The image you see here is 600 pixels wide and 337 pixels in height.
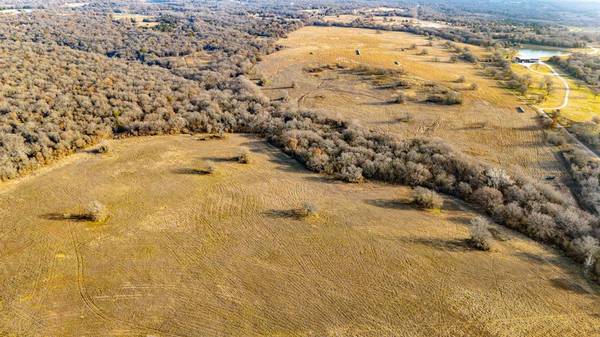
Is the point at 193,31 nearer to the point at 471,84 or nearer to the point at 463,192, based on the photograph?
the point at 471,84

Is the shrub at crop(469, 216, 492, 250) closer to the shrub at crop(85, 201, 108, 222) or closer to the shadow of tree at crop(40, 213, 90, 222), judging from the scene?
the shrub at crop(85, 201, 108, 222)

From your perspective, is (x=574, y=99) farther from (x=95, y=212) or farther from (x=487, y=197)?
(x=95, y=212)

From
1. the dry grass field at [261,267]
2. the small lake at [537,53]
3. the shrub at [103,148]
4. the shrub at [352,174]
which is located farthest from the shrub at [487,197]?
the small lake at [537,53]

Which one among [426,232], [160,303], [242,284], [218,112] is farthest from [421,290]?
[218,112]

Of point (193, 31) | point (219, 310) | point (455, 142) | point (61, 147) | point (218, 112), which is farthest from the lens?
point (193, 31)

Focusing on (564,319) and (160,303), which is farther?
(160,303)

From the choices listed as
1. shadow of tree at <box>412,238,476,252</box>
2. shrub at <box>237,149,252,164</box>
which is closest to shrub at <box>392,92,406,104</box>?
shrub at <box>237,149,252,164</box>
